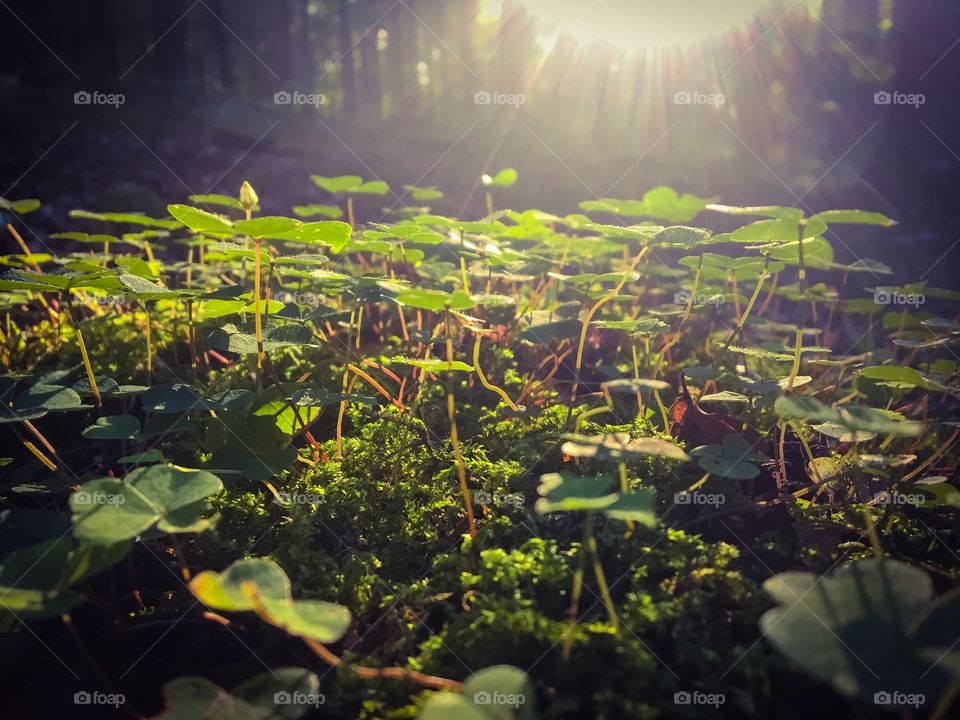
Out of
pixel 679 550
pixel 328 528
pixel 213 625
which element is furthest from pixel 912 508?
pixel 213 625

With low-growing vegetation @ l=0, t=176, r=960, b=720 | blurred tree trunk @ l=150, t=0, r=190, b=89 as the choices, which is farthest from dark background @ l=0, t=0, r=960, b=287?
low-growing vegetation @ l=0, t=176, r=960, b=720

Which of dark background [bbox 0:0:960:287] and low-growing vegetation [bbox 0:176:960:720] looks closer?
low-growing vegetation [bbox 0:176:960:720]

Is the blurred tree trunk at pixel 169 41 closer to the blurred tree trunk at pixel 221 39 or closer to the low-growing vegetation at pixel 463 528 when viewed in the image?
the blurred tree trunk at pixel 221 39

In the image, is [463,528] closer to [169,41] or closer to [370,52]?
[169,41]

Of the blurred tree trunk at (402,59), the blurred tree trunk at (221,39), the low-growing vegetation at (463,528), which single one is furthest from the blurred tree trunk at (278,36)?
the low-growing vegetation at (463,528)

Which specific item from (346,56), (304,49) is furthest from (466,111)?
(304,49)

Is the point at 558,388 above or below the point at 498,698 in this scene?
above

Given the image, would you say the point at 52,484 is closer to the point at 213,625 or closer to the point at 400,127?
the point at 213,625

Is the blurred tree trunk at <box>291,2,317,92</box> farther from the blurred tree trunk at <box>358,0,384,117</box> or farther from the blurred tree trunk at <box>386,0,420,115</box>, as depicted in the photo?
the blurred tree trunk at <box>386,0,420,115</box>

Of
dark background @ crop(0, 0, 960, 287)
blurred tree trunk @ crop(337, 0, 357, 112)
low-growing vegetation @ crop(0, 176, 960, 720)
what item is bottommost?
low-growing vegetation @ crop(0, 176, 960, 720)
